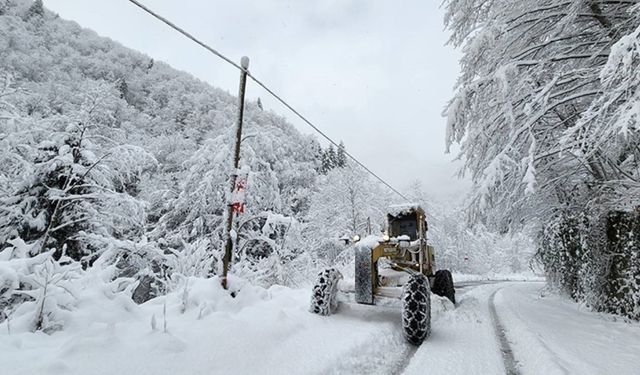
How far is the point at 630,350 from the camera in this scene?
15.3ft

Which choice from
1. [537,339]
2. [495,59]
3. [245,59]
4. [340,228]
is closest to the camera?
[537,339]

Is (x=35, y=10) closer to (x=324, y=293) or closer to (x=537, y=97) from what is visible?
(x=324, y=293)

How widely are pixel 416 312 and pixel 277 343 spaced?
200 centimetres

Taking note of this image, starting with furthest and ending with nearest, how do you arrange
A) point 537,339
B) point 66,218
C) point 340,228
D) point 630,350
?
point 340,228
point 66,218
point 537,339
point 630,350

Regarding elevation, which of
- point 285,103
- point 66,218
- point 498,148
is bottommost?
point 66,218

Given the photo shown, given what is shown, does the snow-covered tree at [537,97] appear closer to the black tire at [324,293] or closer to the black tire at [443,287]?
the black tire at [443,287]

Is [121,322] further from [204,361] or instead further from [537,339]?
[537,339]

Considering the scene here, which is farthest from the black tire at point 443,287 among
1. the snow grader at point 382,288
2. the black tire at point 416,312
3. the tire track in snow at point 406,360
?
the tire track in snow at point 406,360

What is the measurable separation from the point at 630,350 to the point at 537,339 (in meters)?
1.10

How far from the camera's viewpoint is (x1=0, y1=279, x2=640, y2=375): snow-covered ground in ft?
9.30

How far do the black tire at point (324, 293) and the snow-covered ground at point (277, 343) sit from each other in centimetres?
18

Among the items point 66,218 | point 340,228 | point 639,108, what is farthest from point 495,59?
point 340,228

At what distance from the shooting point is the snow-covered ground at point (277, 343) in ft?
9.30

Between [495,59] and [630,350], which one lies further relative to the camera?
[495,59]
